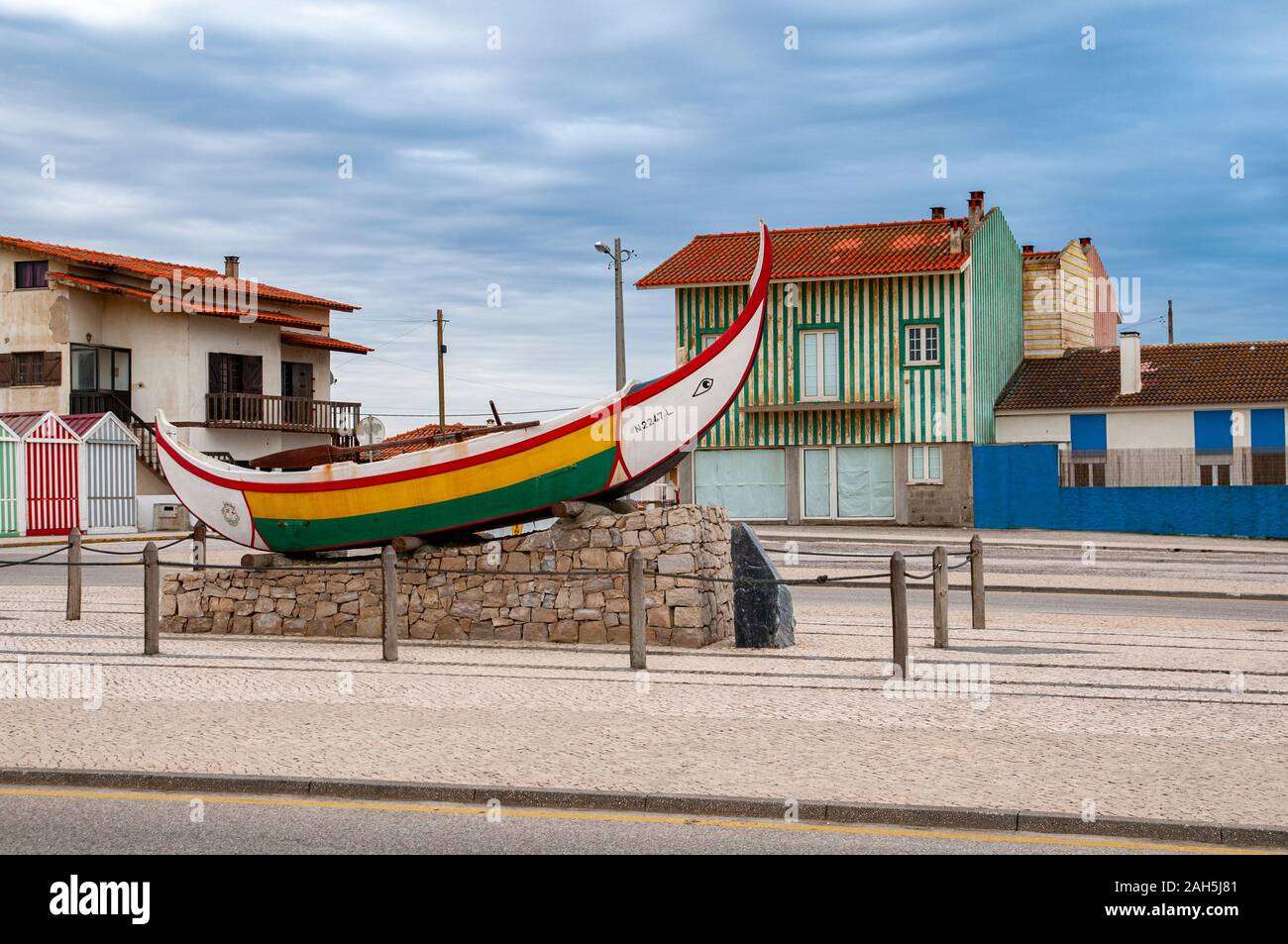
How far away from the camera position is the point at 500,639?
50.7ft

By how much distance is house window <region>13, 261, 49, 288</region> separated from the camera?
157 ft

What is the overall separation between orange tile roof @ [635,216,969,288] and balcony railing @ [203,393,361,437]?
12.6 meters

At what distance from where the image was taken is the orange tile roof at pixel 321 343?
177ft

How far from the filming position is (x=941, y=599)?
1510 centimetres

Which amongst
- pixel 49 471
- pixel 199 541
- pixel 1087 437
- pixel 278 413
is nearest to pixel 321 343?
pixel 278 413

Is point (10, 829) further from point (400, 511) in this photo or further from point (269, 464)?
Result: point (269, 464)

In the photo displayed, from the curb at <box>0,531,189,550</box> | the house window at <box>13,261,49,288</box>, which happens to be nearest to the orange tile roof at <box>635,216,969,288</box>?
the curb at <box>0,531,189,550</box>

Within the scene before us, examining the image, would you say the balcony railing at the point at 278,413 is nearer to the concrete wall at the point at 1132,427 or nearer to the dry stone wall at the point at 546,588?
the concrete wall at the point at 1132,427

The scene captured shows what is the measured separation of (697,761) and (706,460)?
36247mm

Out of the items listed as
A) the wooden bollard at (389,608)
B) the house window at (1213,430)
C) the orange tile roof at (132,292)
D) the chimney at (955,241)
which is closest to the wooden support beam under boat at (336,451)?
the wooden bollard at (389,608)

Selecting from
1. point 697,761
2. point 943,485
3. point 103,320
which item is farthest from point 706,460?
point 697,761

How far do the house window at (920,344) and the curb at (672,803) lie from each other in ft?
119

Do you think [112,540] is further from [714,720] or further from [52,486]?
[714,720]
